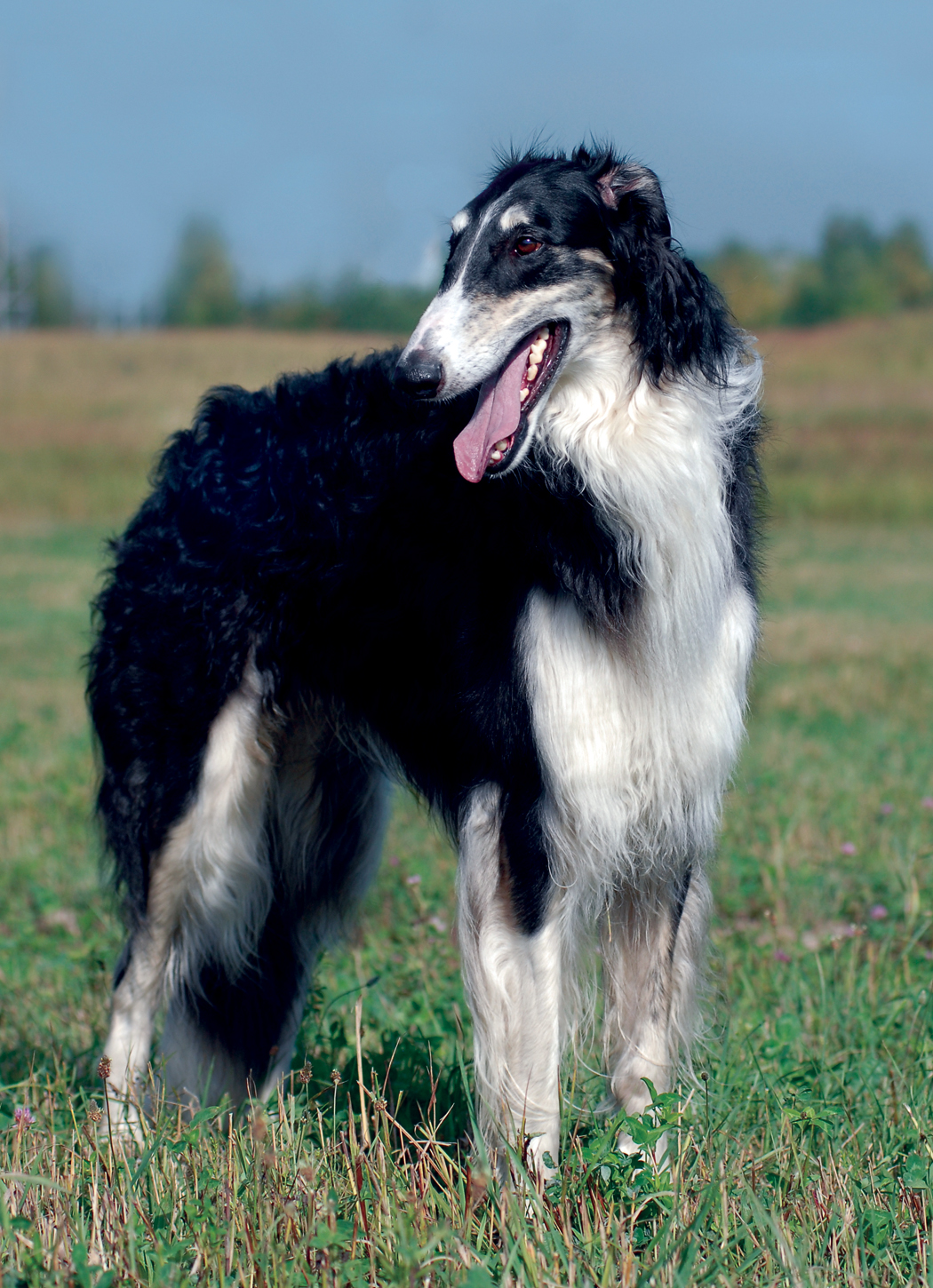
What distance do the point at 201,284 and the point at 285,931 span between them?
49.3 metres

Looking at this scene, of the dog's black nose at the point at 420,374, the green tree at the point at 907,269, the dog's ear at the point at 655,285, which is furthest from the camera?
the green tree at the point at 907,269

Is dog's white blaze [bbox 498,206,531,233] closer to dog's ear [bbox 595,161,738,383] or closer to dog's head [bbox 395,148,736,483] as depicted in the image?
dog's head [bbox 395,148,736,483]

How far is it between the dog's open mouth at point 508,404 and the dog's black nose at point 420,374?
13 centimetres

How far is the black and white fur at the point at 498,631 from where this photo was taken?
8.64ft

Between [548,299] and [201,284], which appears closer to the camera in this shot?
[548,299]

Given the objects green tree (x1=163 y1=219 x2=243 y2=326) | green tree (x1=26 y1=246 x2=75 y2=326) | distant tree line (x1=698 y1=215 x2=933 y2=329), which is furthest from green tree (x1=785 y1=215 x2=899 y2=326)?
green tree (x1=26 y1=246 x2=75 y2=326)

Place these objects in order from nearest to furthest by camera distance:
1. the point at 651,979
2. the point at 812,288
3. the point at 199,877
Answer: the point at 651,979, the point at 199,877, the point at 812,288

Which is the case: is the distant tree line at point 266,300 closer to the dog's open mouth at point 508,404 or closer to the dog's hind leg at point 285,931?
the dog's open mouth at point 508,404

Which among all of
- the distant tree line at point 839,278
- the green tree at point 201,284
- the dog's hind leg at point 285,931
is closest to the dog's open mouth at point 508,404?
the dog's hind leg at point 285,931

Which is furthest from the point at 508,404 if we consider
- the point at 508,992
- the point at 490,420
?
the point at 508,992

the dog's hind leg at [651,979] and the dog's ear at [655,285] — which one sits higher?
the dog's ear at [655,285]

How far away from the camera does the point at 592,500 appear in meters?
2.65

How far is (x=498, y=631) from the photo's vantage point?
2715 millimetres

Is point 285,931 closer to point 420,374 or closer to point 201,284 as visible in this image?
point 420,374
